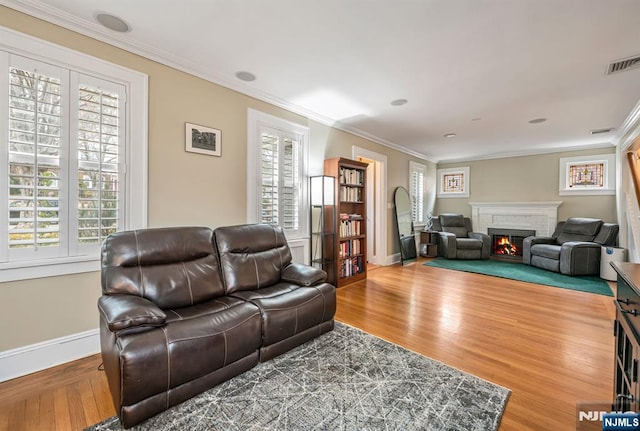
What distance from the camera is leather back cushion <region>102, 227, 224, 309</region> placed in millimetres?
1981

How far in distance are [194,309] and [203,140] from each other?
5.69ft

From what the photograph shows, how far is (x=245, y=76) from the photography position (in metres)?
2.97

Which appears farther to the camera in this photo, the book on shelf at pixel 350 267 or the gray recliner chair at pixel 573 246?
the gray recliner chair at pixel 573 246

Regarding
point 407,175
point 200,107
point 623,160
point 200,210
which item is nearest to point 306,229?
point 200,210

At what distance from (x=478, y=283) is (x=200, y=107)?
4.67 meters

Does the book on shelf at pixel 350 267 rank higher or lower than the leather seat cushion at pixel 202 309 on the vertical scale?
lower

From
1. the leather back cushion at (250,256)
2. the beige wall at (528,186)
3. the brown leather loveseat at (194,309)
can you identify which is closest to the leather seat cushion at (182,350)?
the brown leather loveseat at (194,309)

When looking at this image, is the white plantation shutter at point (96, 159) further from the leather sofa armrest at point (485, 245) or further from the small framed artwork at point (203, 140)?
the leather sofa armrest at point (485, 245)

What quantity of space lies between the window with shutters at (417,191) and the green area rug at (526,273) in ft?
3.94

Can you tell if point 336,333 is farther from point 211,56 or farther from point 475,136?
point 475,136

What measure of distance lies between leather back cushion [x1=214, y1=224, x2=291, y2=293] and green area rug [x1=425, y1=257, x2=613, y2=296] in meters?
4.07

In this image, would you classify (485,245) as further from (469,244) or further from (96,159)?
(96,159)

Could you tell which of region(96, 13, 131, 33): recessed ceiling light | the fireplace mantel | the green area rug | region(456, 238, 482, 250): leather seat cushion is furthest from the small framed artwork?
the fireplace mantel

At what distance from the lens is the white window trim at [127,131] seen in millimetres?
1938
